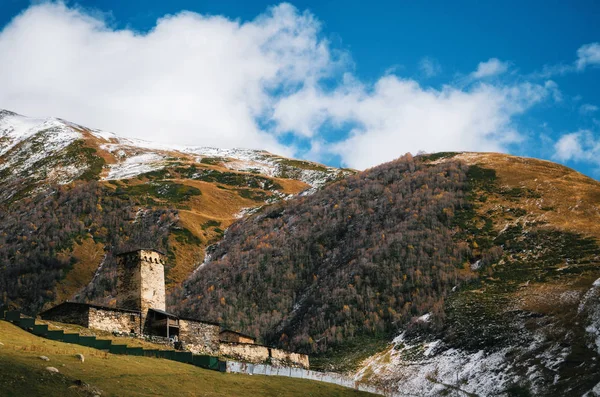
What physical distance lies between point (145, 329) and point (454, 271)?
1676 inches

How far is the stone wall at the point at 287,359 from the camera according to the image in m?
54.9

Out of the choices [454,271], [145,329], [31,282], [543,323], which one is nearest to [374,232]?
[454,271]

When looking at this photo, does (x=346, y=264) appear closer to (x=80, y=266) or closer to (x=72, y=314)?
(x=72, y=314)

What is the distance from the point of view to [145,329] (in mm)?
50219

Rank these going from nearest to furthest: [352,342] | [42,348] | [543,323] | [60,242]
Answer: [42,348] → [543,323] → [352,342] → [60,242]

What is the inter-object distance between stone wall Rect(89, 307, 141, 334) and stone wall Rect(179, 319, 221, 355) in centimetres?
373

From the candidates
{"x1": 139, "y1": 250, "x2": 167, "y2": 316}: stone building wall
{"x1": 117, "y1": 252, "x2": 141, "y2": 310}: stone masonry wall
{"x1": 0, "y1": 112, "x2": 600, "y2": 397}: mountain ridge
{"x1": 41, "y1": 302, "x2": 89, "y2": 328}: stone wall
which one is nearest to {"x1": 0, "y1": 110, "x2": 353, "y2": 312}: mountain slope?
{"x1": 0, "y1": 112, "x2": 600, "y2": 397}: mountain ridge

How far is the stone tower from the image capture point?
53.4m

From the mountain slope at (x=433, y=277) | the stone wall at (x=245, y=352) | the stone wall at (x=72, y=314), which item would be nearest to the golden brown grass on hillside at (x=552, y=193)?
the mountain slope at (x=433, y=277)

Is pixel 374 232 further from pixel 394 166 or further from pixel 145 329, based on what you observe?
pixel 145 329

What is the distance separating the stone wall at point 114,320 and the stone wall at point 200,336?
373 cm

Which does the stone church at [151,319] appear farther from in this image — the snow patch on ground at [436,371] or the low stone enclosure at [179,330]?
the snow patch on ground at [436,371]

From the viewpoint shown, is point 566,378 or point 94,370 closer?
point 94,370

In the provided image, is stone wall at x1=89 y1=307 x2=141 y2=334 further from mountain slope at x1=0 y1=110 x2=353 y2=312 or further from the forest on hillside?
mountain slope at x1=0 y1=110 x2=353 y2=312
